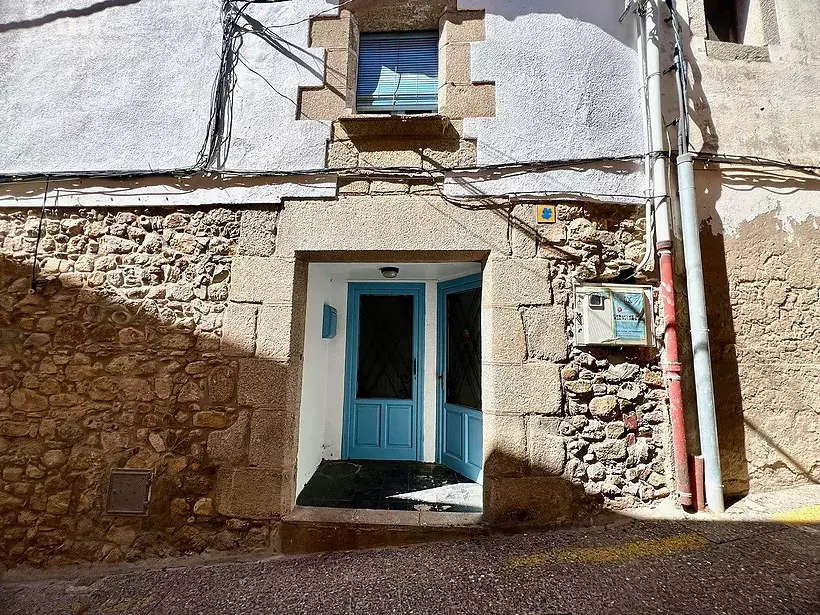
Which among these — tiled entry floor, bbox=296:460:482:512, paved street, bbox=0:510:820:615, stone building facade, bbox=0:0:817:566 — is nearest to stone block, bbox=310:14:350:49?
stone building facade, bbox=0:0:817:566

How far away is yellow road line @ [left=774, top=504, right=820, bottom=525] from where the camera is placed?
7.93ft

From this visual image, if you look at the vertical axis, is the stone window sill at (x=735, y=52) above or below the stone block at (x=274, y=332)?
above

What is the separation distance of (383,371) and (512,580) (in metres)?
2.77

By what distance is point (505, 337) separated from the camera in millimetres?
2779

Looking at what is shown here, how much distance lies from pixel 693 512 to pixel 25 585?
4543 millimetres

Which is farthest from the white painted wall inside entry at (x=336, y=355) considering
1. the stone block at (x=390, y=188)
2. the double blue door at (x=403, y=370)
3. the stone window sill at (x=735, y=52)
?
the stone window sill at (x=735, y=52)

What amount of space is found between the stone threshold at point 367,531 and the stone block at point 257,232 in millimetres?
1952

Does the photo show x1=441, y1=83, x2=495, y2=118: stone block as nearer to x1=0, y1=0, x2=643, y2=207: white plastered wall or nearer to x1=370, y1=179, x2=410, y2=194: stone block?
x1=0, y1=0, x2=643, y2=207: white plastered wall

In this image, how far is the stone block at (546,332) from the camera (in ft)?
9.06

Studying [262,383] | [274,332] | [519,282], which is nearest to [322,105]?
[274,332]

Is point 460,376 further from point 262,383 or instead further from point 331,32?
point 331,32

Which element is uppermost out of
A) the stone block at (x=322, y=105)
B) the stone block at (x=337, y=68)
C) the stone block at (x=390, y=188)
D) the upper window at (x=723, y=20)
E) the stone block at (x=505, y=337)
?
the upper window at (x=723, y=20)

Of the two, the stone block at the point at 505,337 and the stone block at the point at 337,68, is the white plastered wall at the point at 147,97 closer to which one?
the stone block at the point at 337,68

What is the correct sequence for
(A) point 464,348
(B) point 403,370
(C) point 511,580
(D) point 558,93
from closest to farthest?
(C) point 511,580
(D) point 558,93
(A) point 464,348
(B) point 403,370
